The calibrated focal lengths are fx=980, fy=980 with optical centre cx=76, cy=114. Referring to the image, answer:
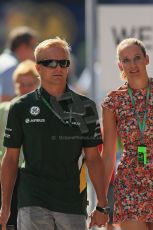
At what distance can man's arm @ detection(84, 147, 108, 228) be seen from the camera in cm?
669

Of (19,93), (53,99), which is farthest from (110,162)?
(19,93)

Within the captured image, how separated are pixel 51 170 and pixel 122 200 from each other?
731 millimetres

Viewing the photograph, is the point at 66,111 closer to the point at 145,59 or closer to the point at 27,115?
the point at 27,115

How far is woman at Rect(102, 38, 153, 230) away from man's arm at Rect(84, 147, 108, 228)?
27 centimetres

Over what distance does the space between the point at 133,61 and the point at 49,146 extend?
3.38 feet

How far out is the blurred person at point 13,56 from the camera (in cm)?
1095

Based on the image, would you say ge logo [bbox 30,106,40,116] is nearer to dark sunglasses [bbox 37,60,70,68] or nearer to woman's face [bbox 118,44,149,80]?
A: dark sunglasses [bbox 37,60,70,68]

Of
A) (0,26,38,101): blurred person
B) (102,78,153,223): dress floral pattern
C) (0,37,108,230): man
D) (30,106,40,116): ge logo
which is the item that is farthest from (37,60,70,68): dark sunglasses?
(0,26,38,101): blurred person

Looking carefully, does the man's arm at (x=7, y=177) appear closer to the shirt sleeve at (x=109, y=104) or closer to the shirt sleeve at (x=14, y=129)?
the shirt sleeve at (x=14, y=129)

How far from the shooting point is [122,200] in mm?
7004

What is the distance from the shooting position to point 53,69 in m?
6.68

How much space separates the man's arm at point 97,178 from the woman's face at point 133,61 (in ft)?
2.33

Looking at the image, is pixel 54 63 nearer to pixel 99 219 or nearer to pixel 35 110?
pixel 35 110

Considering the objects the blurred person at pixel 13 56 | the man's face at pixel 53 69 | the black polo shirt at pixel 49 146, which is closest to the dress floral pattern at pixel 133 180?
the black polo shirt at pixel 49 146
